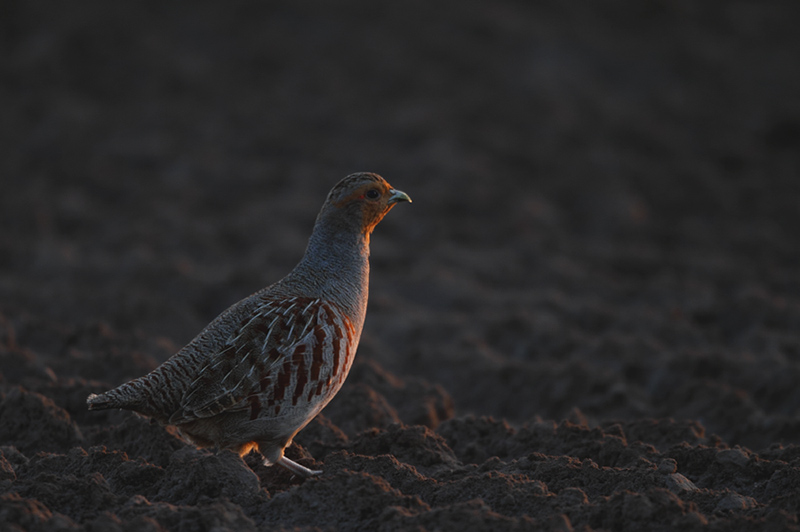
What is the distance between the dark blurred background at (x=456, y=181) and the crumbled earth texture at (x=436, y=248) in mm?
56

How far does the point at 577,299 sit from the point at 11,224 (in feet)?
27.0

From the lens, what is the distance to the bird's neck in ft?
14.4

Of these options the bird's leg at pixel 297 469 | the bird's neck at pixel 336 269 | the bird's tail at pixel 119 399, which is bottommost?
the bird's leg at pixel 297 469

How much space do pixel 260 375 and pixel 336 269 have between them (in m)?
0.75

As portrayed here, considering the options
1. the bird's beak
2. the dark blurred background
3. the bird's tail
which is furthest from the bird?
the dark blurred background

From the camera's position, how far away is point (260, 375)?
404cm

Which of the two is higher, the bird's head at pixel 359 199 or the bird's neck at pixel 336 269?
the bird's head at pixel 359 199

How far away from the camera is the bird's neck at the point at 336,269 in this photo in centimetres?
438

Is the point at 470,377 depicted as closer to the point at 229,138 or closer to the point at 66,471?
the point at 66,471

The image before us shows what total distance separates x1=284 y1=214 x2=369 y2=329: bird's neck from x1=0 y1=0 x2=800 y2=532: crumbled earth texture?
2.66 feet

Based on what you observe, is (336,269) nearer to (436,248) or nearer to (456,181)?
(436,248)

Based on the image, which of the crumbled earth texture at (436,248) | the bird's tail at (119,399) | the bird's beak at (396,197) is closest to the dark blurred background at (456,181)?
the crumbled earth texture at (436,248)

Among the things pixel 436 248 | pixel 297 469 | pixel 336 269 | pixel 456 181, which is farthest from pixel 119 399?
pixel 456 181

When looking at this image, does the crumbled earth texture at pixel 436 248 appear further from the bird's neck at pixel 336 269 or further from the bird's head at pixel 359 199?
the bird's head at pixel 359 199
